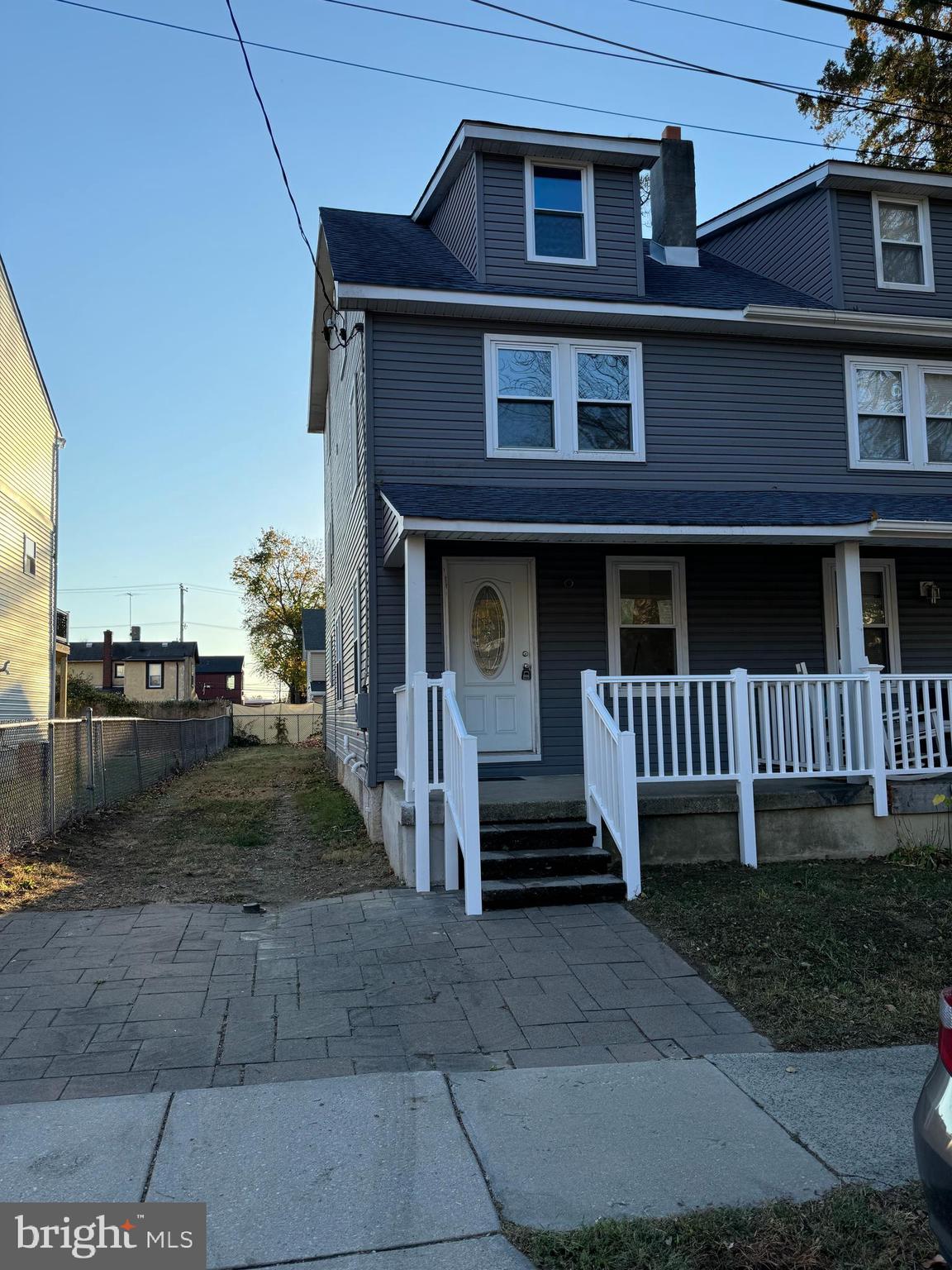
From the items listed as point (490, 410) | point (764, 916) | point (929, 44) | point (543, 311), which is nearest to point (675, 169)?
point (543, 311)

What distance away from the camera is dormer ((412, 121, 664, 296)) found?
33.0ft

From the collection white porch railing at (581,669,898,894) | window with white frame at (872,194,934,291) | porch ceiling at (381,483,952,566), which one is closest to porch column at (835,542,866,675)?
porch ceiling at (381,483,952,566)

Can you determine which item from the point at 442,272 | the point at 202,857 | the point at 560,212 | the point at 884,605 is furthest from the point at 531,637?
the point at 560,212

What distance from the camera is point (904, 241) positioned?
11.4 meters

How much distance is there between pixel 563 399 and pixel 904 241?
16.9 feet

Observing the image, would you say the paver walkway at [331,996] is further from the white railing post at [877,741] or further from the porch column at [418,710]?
the white railing post at [877,741]

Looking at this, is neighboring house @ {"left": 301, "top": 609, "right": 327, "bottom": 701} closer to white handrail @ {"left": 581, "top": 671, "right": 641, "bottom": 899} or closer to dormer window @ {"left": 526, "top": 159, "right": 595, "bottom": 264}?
dormer window @ {"left": 526, "top": 159, "right": 595, "bottom": 264}

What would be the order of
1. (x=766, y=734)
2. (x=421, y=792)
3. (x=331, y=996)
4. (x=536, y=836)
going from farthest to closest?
(x=766, y=734) < (x=536, y=836) < (x=421, y=792) < (x=331, y=996)

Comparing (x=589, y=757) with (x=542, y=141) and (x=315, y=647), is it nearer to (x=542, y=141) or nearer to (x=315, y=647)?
(x=542, y=141)

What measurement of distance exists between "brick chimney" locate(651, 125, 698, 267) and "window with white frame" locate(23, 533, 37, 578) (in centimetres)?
1419

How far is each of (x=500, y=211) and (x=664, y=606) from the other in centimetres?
469

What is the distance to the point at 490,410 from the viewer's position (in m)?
9.65

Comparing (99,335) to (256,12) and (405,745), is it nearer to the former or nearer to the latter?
(256,12)

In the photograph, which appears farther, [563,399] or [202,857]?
[563,399]
